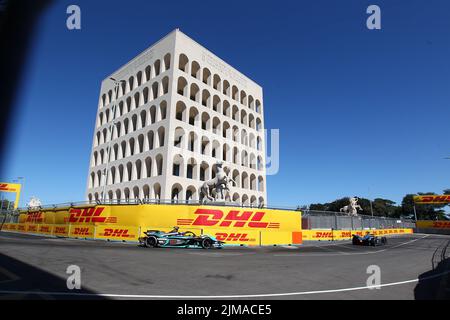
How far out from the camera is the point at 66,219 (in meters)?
29.1

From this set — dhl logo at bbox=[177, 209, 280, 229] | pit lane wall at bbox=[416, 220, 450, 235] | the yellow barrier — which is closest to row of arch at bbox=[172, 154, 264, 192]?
dhl logo at bbox=[177, 209, 280, 229]

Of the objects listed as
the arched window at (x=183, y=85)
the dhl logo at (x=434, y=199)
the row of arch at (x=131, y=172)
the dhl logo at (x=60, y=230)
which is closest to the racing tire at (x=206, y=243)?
the dhl logo at (x=60, y=230)

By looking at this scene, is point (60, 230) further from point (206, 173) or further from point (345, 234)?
point (345, 234)

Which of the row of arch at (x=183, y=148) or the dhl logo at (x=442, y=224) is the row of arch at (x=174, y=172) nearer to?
the row of arch at (x=183, y=148)

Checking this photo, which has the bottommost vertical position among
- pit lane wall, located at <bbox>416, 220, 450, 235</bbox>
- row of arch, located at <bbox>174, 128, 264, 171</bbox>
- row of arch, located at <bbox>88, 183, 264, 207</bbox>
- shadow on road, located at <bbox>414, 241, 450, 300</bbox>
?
pit lane wall, located at <bbox>416, 220, 450, 235</bbox>

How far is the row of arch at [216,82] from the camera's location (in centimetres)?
4369

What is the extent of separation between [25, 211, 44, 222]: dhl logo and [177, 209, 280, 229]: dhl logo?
75.7ft

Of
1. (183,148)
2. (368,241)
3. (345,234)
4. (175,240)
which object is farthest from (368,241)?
(183,148)

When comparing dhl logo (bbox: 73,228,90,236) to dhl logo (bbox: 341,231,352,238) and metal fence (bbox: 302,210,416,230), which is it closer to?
metal fence (bbox: 302,210,416,230)

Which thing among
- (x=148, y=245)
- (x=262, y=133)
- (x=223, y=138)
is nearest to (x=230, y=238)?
(x=148, y=245)

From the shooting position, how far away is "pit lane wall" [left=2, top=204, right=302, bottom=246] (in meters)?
23.0
